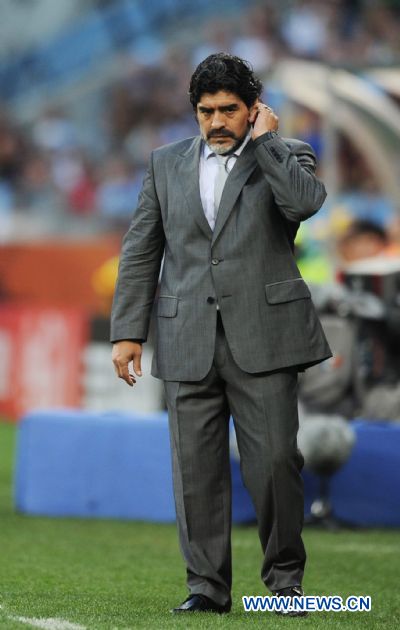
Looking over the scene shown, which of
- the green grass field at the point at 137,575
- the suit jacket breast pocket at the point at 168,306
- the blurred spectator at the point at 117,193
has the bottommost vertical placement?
the green grass field at the point at 137,575

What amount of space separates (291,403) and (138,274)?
63 centimetres

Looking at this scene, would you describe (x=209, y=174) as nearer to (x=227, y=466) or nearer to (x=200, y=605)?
(x=227, y=466)

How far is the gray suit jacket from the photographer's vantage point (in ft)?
13.8

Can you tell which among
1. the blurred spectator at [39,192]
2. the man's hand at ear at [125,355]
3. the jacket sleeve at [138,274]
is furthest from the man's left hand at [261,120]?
the blurred spectator at [39,192]

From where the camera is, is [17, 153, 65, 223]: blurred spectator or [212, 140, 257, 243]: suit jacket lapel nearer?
[212, 140, 257, 243]: suit jacket lapel

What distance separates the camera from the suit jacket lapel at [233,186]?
420cm

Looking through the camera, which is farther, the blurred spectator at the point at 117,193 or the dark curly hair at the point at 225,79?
the blurred spectator at the point at 117,193

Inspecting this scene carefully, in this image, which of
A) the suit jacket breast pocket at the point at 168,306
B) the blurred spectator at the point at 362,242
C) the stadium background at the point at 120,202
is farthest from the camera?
the blurred spectator at the point at 362,242

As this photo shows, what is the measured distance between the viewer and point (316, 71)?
1126 centimetres

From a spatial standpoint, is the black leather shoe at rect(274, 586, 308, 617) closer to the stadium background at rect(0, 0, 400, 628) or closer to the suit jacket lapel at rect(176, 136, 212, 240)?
the stadium background at rect(0, 0, 400, 628)

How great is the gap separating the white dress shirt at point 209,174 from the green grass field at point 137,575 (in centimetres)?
123

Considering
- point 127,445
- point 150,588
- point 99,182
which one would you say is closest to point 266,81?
point 127,445

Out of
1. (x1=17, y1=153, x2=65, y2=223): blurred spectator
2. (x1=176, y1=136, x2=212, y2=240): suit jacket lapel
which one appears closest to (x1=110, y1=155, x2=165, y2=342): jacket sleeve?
(x1=176, y1=136, x2=212, y2=240): suit jacket lapel

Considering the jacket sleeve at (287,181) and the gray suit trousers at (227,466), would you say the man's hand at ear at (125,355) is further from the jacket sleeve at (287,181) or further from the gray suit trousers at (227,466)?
the jacket sleeve at (287,181)
